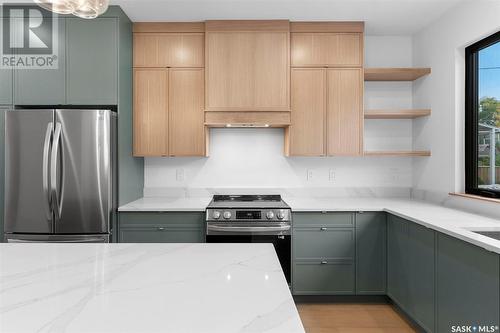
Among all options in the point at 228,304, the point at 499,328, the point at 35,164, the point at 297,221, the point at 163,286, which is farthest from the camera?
the point at 297,221

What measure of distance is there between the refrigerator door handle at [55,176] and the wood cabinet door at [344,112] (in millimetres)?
2343

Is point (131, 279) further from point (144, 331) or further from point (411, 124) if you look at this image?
point (411, 124)

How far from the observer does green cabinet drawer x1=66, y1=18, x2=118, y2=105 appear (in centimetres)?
271

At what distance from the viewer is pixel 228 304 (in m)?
0.84

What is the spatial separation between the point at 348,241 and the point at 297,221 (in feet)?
1.54

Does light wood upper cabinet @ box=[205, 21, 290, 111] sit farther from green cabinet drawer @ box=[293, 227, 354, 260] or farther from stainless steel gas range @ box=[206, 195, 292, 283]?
green cabinet drawer @ box=[293, 227, 354, 260]

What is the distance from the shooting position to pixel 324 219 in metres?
2.69

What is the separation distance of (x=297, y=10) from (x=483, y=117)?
5.85 feet

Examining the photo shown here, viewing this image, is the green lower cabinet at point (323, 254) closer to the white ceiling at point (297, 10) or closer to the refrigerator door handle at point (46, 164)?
the white ceiling at point (297, 10)

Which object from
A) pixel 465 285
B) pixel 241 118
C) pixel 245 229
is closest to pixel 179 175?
pixel 241 118

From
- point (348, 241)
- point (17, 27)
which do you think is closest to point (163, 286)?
point (348, 241)

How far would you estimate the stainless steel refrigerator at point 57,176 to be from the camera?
8.21ft
